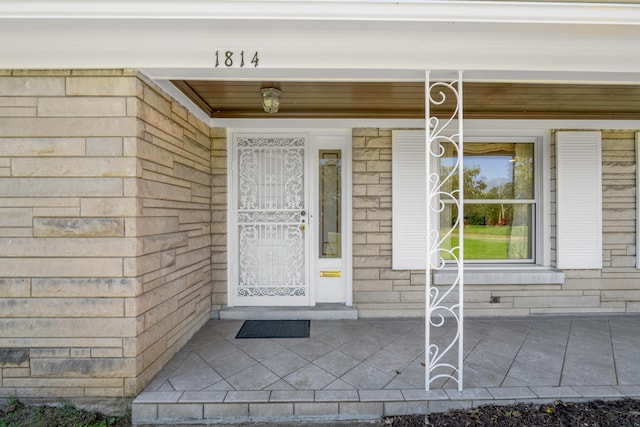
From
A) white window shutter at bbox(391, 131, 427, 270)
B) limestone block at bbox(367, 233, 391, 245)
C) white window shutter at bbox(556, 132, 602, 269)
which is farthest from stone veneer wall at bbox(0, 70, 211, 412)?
white window shutter at bbox(556, 132, 602, 269)

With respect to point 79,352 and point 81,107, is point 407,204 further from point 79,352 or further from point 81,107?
point 79,352

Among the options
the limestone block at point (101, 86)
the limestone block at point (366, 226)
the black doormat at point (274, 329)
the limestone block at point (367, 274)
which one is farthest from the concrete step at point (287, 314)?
the limestone block at point (101, 86)

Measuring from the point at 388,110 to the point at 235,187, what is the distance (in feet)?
6.06

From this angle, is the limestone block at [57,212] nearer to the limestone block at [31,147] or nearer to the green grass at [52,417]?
the limestone block at [31,147]

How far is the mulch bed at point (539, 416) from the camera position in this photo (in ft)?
5.58

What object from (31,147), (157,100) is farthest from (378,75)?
(31,147)

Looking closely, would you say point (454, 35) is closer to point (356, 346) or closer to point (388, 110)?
point (388, 110)

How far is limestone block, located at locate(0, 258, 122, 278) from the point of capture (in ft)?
6.14

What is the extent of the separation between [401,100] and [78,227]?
9.05ft

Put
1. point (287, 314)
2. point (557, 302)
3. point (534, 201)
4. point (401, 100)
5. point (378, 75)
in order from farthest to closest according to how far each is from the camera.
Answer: point (534, 201)
point (557, 302)
point (287, 314)
point (401, 100)
point (378, 75)

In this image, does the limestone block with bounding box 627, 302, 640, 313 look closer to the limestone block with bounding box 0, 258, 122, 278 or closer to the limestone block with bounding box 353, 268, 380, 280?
the limestone block with bounding box 353, 268, 380, 280

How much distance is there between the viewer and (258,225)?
3.23 m

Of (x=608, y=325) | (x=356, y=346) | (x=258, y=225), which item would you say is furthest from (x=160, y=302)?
(x=608, y=325)

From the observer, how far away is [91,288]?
1883 millimetres
